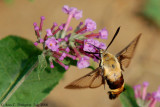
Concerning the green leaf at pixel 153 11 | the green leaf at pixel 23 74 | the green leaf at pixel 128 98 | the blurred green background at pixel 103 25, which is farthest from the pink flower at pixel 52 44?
the green leaf at pixel 153 11

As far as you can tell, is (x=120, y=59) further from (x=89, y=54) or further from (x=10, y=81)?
(x=10, y=81)

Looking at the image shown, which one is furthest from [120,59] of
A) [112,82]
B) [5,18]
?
[5,18]

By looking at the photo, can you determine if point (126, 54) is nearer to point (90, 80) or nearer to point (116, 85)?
point (116, 85)

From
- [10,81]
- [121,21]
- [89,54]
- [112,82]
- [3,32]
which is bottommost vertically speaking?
[3,32]

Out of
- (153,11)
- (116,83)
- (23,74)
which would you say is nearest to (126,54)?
(116,83)

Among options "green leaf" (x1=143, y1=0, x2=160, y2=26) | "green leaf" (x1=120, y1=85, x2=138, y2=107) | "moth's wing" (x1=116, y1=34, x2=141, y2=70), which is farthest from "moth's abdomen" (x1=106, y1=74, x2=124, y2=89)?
"green leaf" (x1=143, y1=0, x2=160, y2=26)

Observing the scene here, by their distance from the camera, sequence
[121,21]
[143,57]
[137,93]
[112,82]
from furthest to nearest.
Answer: [121,21] < [143,57] < [137,93] < [112,82]
